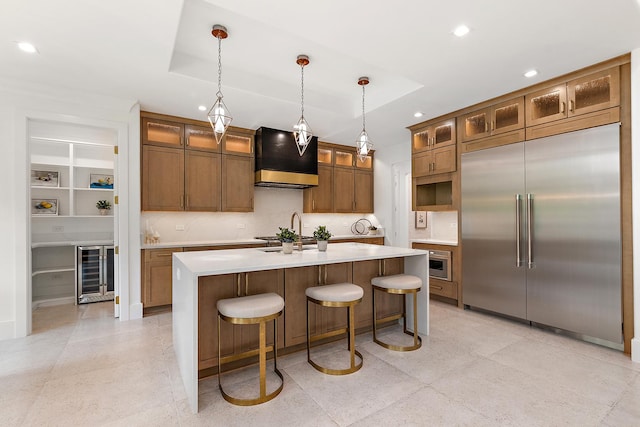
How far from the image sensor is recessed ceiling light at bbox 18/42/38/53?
2.53 m

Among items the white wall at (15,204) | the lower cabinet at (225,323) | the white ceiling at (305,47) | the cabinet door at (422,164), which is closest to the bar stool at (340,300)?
the lower cabinet at (225,323)

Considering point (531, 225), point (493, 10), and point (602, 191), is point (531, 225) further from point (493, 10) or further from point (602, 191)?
point (493, 10)

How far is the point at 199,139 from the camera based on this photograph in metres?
4.57

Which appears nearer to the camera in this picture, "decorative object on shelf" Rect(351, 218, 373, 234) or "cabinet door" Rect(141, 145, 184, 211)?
"cabinet door" Rect(141, 145, 184, 211)

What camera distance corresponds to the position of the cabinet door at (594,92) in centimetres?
286

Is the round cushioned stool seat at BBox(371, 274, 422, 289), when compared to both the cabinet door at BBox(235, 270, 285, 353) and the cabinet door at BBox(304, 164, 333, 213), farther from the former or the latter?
the cabinet door at BBox(304, 164, 333, 213)

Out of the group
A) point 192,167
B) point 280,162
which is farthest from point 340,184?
point 192,167

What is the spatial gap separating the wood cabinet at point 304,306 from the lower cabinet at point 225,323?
19 centimetres

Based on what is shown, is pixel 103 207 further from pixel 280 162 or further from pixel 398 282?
pixel 398 282

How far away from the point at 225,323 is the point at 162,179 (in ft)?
8.77

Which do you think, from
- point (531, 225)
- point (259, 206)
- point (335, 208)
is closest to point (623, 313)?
point (531, 225)

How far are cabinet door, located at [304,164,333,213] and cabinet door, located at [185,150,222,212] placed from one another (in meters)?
1.69

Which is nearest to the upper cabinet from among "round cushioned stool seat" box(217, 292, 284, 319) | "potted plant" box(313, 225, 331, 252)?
"potted plant" box(313, 225, 331, 252)

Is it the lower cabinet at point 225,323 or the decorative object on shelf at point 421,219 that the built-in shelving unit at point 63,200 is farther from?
the decorative object on shelf at point 421,219
